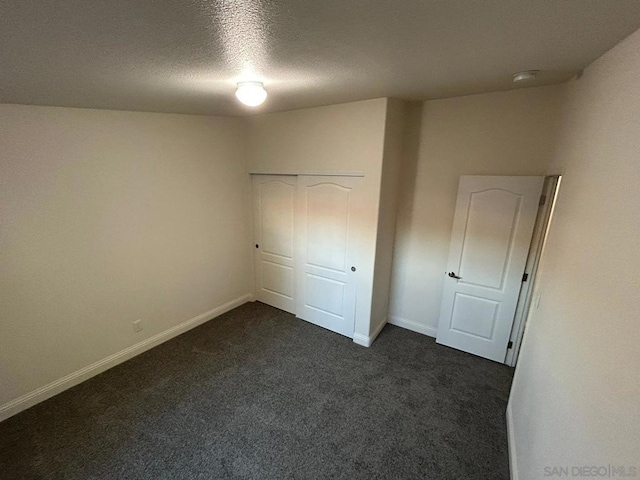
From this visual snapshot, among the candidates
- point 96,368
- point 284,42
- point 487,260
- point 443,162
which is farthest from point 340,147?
point 96,368

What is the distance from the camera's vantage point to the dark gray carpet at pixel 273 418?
1.85 m

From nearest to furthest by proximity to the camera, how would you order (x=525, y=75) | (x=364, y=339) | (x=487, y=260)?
(x=525, y=75) → (x=487, y=260) → (x=364, y=339)

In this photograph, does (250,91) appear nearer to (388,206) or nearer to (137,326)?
(388,206)

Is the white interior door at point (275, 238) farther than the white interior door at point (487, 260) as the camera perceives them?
Yes

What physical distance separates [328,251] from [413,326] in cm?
142

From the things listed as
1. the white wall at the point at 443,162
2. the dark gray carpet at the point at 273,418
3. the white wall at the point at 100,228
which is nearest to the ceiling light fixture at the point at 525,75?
the white wall at the point at 443,162

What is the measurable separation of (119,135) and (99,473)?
2.59 meters

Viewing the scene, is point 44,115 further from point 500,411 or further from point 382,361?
point 500,411

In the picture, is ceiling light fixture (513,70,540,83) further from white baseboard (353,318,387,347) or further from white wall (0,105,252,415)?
white wall (0,105,252,415)

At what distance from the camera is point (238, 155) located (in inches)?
142

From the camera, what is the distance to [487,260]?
280 cm

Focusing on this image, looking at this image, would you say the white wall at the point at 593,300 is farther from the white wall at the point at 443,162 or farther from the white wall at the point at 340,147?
the white wall at the point at 340,147

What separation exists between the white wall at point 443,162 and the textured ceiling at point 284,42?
489 mm

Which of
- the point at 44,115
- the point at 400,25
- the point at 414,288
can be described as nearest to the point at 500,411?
the point at 414,288
